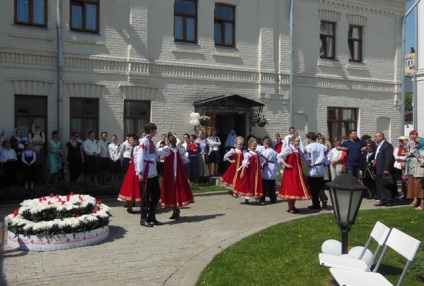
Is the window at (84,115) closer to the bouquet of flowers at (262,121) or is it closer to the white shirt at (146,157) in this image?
the bouquet of flowers at (262,121)

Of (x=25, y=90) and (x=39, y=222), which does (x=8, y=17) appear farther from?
(x=39, y=222)

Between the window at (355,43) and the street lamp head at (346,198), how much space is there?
674 inches

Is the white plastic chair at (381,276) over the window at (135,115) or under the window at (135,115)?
under

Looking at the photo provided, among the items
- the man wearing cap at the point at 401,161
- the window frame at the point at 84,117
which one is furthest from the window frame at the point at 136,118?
the man wearing cap at the point at 401,161

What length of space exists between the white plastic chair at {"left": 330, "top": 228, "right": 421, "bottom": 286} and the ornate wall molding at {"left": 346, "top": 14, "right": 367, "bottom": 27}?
18.0 metres

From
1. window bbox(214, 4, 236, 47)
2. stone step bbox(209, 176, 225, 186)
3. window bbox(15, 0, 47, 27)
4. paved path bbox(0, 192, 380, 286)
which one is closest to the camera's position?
paved path bbox(0, 192, 380, 286)

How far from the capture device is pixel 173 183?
1009 centimetres

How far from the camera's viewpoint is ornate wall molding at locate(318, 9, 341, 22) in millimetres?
20719

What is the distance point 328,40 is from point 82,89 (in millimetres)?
11153

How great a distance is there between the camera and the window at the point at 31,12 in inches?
591

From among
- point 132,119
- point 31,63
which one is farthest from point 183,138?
point 31,63

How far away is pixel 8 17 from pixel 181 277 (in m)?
11.7

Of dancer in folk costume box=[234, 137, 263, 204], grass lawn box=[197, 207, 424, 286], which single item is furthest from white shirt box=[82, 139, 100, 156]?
grass lawn box=[197, 207, 424, 286]

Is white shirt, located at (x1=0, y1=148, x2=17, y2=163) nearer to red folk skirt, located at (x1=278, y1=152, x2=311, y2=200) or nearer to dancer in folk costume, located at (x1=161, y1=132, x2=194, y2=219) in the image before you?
dancer in folk costume, located at (x1=161, y1=132, x2=194, y2=219)
